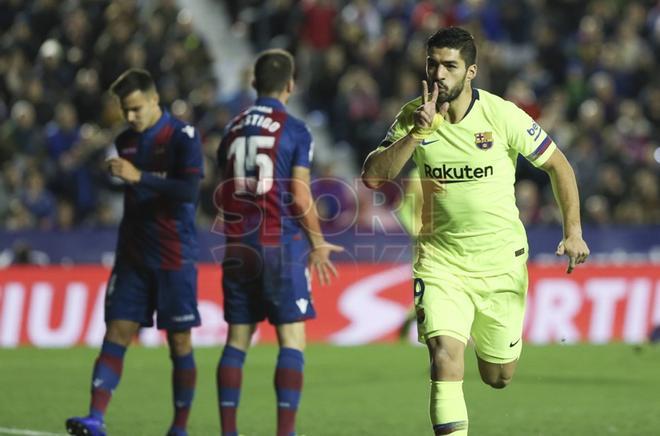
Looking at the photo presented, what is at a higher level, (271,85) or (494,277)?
(271,85)

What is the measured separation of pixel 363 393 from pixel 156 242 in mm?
3728

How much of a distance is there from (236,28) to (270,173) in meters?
14.6

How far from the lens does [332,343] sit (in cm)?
1736

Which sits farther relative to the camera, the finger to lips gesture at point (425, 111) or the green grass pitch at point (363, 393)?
the green grass pitch at point (363, 393)

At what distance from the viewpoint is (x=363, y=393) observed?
41.2 feet

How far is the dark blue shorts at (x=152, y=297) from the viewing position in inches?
369

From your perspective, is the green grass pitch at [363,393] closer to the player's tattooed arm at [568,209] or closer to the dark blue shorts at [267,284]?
the dark blue shorts at [267,284]

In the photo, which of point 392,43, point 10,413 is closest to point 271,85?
point 10,413

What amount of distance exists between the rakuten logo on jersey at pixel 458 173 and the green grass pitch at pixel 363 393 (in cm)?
253

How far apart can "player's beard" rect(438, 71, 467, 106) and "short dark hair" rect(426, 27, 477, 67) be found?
0.36 ft

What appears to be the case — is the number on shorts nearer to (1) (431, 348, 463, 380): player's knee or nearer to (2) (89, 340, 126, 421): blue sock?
(1) (431, 348, 463, 380): player's knee

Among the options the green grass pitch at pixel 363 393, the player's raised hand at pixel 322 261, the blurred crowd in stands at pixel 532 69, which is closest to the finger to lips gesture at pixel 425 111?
the player's raised hand at pixel 322 261

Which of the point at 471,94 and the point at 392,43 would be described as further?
the point at 392,43

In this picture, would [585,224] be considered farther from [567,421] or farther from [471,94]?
[471,94]
